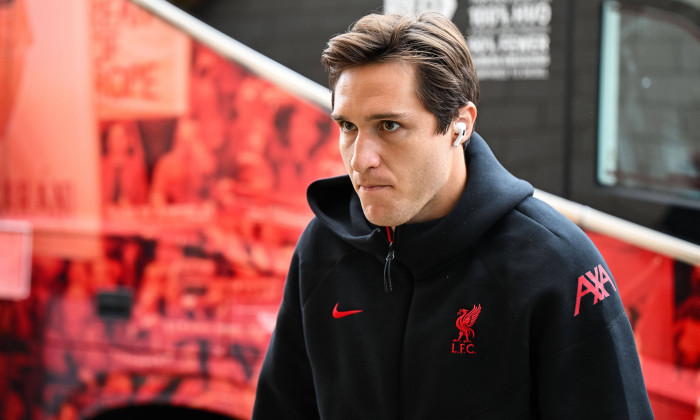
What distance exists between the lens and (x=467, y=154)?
66.7 inches

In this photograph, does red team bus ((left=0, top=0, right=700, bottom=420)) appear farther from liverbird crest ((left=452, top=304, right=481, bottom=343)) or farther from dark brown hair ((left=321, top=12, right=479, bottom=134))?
liverbird crest ((left=452, top=304, right=481, bottom=343))

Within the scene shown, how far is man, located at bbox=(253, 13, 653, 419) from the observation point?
1.45m

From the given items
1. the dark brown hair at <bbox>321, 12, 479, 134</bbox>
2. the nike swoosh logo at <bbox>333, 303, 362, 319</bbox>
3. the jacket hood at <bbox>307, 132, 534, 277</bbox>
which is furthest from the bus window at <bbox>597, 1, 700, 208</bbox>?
the nike swoosh logo at <bbox>333, 303, 362, 319</bbox>

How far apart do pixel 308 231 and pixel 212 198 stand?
95 centimetres

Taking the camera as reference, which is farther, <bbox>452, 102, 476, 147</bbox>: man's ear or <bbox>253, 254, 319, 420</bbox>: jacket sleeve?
<bbox>253, 254, 319, 420</bbox>: jacket sleeve

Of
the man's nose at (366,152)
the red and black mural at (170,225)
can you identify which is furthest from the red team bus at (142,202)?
the man's nose at (366,152)

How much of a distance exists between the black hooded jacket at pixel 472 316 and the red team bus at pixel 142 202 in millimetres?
911

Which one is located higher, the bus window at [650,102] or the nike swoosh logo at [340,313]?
the bus window at [650,102]

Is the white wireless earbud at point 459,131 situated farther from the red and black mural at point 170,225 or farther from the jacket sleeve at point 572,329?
the red and black mural at point 170,225

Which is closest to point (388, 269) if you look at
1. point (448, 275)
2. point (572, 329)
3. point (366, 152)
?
point (448, 275)

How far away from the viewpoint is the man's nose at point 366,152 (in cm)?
153

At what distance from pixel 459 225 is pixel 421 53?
34cm

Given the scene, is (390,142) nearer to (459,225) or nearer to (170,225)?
(459,225)

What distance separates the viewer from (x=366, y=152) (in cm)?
153
